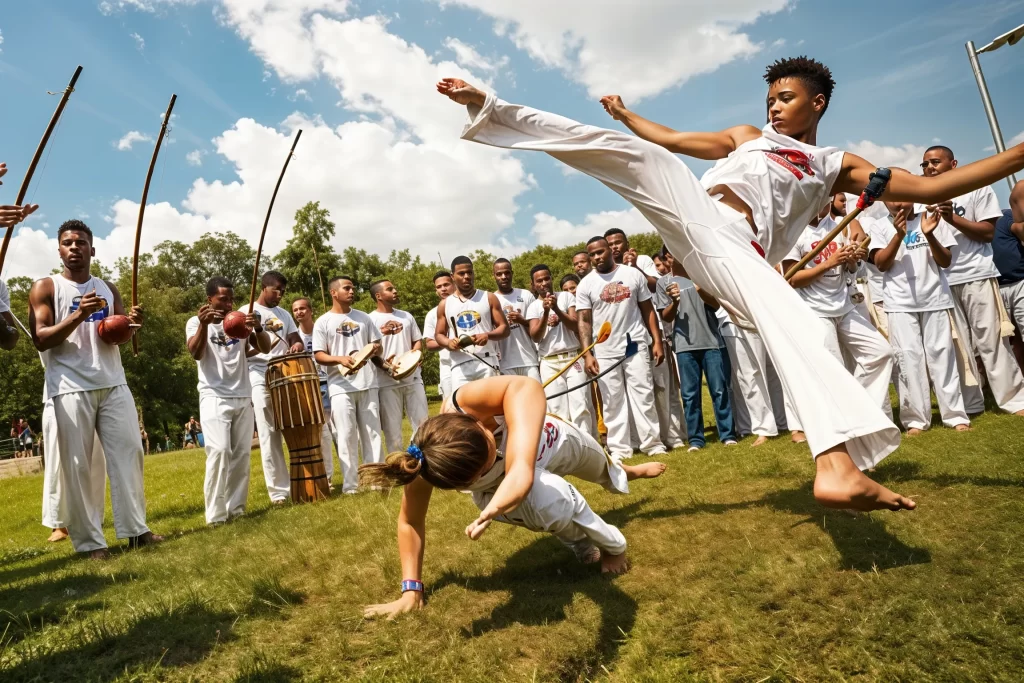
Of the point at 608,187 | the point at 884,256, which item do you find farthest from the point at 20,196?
the point at 884,256

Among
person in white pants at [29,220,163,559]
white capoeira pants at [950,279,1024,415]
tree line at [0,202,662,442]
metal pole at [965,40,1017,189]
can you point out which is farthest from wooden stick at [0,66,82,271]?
tree line at [0,202,662,442]

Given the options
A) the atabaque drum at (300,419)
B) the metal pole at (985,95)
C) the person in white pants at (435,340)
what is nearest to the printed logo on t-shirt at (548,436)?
the atabaque drum at (300,419)

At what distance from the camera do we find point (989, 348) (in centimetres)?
718

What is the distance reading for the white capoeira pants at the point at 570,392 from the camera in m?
8.44

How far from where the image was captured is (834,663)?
2404 mm

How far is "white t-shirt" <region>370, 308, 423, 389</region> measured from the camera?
8539 mm

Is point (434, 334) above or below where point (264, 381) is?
above

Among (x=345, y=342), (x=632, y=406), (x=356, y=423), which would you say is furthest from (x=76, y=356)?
(x=632, y=406)

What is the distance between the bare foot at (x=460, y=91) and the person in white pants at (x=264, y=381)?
4.70 meters

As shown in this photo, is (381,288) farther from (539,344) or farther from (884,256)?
(884,256)

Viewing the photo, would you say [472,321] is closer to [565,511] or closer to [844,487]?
[565,511]

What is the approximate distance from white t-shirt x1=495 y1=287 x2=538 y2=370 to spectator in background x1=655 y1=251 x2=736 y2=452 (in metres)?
1.88

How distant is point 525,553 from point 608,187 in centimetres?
223

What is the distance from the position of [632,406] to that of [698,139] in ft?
15.4
